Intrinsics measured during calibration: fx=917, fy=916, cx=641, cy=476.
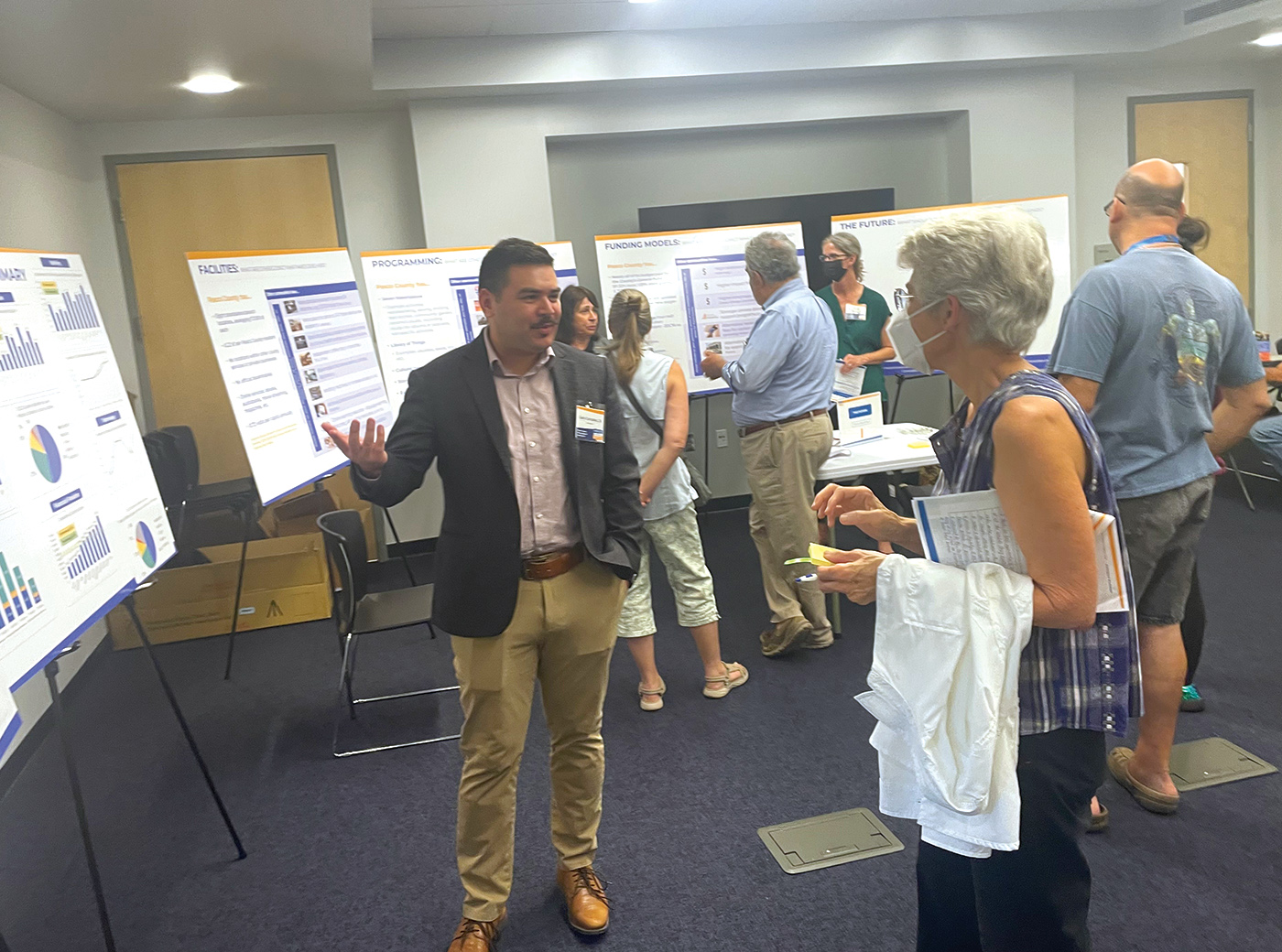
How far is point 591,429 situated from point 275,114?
4.32 metres

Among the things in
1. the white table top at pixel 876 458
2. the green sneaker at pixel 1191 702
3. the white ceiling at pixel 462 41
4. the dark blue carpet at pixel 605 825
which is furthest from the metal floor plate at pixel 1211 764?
the white ceiling at pixel 462 41

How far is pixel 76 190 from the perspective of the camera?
5000 millimetres

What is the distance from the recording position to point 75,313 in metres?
2.15

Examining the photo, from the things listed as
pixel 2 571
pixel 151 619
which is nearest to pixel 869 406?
pixel 2 571

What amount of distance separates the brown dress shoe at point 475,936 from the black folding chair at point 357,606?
1.24 meters

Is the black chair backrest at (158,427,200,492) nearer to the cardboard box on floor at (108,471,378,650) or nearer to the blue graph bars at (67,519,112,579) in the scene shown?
the cardboard box on floor at (108,471,378,650)

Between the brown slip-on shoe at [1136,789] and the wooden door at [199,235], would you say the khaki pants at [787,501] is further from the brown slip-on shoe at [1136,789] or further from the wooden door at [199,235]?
the wooden door at [199,235]

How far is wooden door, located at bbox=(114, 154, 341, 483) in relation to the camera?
5227mm

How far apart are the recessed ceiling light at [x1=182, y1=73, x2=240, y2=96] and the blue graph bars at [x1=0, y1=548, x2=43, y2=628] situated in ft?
11.2

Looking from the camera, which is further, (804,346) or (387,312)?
(387,312)

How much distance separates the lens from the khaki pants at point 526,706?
6.48ft

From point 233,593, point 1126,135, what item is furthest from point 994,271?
point 1126,135

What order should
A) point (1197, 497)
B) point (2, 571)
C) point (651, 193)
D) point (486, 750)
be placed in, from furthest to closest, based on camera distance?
point (651, 193) < point (1197, 497) < point (486, 750) < point (2, 571)

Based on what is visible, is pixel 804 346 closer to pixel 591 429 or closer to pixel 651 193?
pixel 591 429
